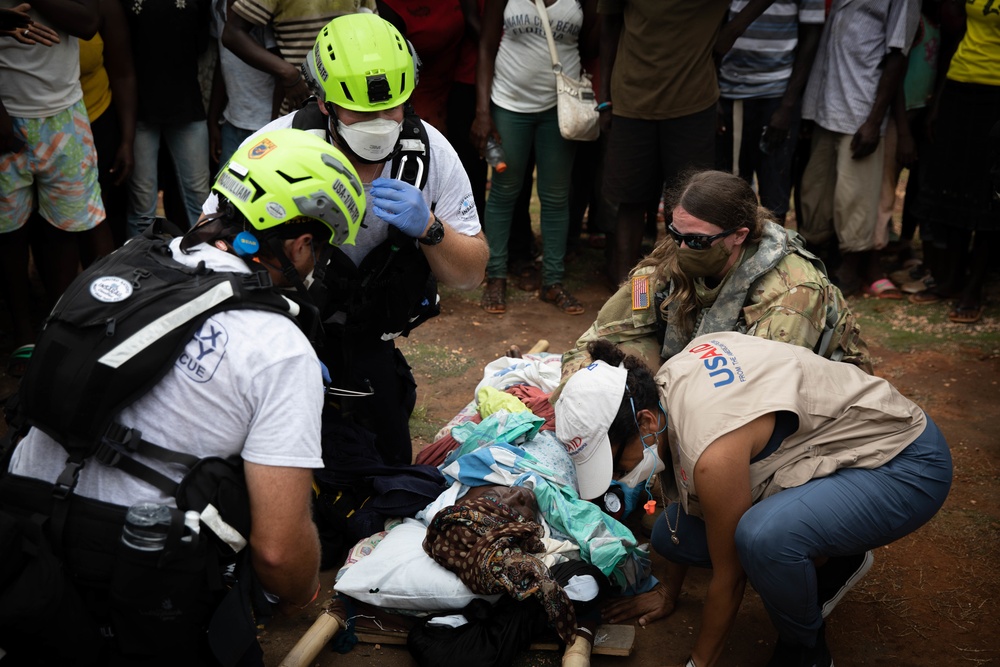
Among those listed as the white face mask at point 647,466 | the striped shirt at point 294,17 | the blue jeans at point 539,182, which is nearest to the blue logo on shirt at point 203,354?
the white face mask at point 647,466

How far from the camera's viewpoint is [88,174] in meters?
4.82

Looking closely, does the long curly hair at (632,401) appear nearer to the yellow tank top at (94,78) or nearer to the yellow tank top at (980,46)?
the yellow tank top at (94,78)

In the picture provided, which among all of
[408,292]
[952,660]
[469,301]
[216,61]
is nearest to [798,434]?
[952,660]

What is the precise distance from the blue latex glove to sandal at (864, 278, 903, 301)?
172 inches

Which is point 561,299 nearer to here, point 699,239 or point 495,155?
point 495,155

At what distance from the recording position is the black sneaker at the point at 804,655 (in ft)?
10.1

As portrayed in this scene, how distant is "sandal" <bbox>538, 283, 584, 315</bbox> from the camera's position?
20.6 feet

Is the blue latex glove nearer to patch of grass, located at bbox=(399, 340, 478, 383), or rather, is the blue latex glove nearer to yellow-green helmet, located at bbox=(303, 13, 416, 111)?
yellow-green helmet, located at bbox=(303, 13, 416, 111)

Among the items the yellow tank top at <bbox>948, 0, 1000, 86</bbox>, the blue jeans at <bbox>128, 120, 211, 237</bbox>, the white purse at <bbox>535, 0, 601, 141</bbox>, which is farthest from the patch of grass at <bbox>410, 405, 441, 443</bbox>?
the yellow tank top at <bbox>948, 0, 1000, 86</bbox>

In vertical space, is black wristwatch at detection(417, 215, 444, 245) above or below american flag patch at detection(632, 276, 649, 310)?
above

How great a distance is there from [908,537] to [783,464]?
1.40 metres

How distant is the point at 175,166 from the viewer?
228 inches

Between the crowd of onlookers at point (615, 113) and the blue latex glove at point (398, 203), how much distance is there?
7.86 ft

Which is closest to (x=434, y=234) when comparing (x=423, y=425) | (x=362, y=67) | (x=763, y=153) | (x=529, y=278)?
(x=362, y=67)
